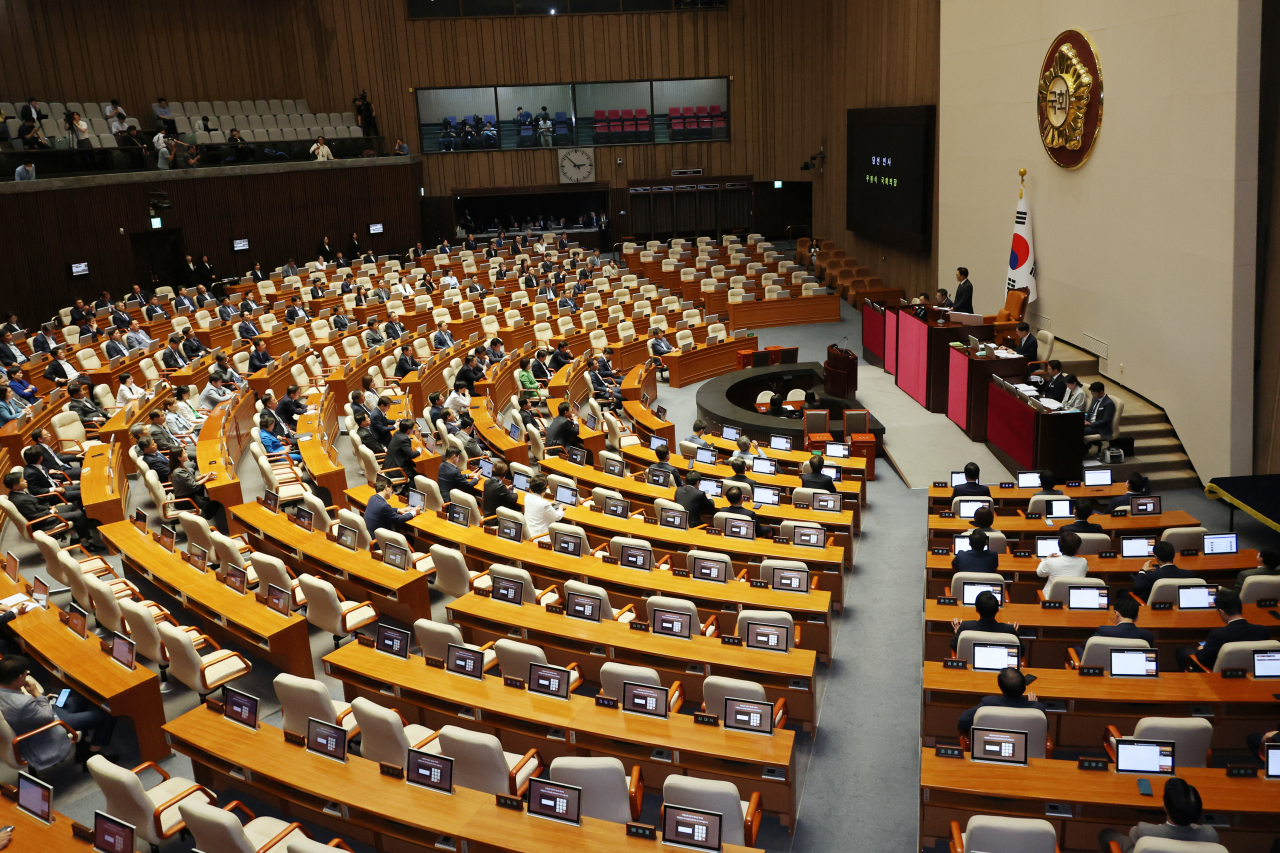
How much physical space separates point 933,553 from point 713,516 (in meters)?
2.02

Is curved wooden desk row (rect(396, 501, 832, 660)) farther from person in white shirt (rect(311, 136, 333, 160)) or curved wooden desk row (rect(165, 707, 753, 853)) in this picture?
person in white shirt (rect(311, 136, 333, 160))

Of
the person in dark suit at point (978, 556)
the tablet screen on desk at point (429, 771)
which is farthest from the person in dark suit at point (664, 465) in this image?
the tablet screen on desk at point (429, 771)

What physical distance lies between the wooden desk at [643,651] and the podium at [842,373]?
8.68 meters

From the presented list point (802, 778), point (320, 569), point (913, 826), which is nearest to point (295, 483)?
point (320, 569)

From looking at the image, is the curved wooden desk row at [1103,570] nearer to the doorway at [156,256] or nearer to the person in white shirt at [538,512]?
the person in white shirt at [538,512]

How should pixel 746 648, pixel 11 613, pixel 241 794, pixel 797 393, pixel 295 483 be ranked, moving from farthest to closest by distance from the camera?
pixel 797 393 < pixel 295 483 < pixel 11 613 < pixel 746 648 < pixel 241 794

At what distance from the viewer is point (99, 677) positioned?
20.8 ft

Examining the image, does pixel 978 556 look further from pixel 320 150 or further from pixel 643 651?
pixel 320 150

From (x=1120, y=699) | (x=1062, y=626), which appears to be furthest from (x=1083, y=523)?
(x=1120, y=699)

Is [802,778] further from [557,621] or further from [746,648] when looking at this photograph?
[557,621]

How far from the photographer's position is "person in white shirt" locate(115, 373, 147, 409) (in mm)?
13102

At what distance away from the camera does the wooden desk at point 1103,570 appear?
7902mm

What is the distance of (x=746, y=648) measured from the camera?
6.68 m

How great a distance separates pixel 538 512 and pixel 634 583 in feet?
5.33
